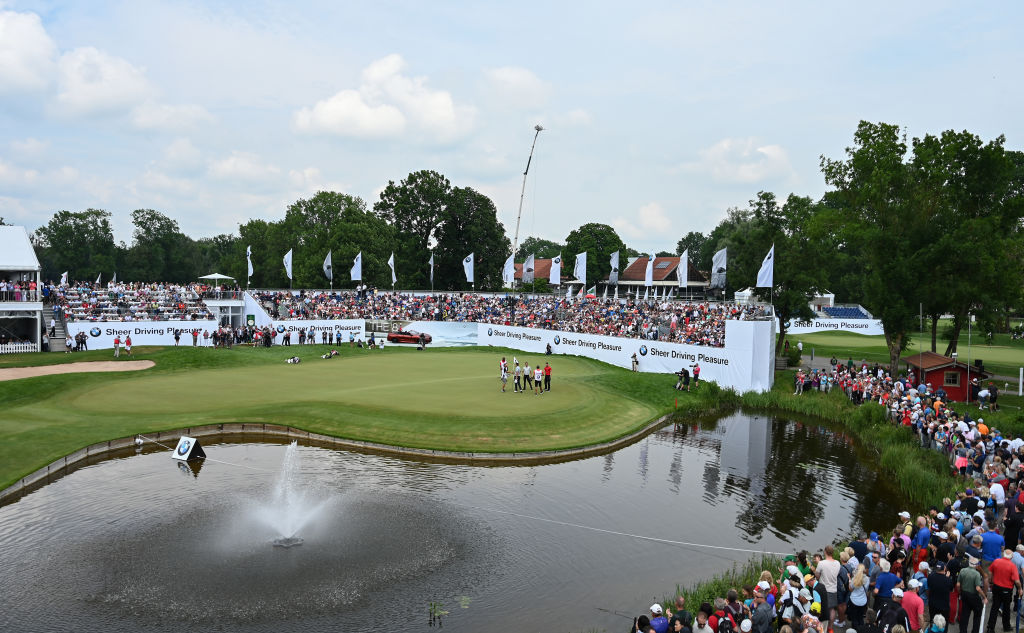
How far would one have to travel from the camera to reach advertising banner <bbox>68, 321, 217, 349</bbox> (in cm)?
5016

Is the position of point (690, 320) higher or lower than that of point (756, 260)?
lower

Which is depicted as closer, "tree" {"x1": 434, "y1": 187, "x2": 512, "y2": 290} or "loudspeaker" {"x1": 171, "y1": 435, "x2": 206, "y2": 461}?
"loudspeaker" {"x1": 171, "y1": 435, "x2": 206, "y2": 461}

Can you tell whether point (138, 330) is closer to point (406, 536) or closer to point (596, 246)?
point (406, 536)

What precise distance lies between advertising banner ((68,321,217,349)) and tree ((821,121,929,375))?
5065 cm

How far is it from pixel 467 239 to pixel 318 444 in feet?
204

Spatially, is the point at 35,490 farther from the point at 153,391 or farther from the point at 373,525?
the point at 153,391

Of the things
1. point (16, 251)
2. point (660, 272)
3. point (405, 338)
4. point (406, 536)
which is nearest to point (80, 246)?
point (16, 251)

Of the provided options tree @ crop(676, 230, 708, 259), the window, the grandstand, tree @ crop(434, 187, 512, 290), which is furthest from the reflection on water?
tree @ crop(676, 230, 708, 259)

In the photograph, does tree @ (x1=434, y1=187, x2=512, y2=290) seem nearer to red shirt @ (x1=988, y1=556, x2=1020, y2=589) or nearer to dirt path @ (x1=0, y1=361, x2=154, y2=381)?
dirt path @ (x1=0, y1=361, x2=154, y2=381)

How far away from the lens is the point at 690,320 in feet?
159

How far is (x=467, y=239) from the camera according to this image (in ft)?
287

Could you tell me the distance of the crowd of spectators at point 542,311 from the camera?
4641 cm

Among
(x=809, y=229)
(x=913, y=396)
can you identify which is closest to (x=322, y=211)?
(x=809, y=229)

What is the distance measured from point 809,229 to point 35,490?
4799cm
